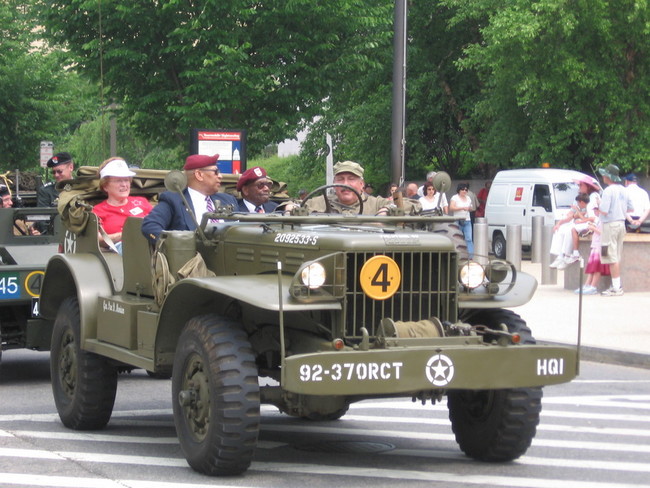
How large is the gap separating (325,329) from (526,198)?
25.1 meters

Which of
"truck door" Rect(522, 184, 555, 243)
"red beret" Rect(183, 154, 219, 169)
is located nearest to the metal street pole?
"truck door" Rect(522, 184, 555, 243)

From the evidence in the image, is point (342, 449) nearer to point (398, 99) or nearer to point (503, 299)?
point (503, 299)

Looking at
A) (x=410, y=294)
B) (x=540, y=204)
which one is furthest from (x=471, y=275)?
(x=540, y=204)

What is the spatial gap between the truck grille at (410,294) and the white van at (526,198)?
23109mm

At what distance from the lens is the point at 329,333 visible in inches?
283

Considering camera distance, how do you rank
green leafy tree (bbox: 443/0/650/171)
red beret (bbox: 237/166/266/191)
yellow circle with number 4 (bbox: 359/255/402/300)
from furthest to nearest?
green leafy tree (bbox: 443/0/650/171), red beret (bbox: 237/166/266/191), yellow circle with number 4 (bbox: 359/255/402/300)

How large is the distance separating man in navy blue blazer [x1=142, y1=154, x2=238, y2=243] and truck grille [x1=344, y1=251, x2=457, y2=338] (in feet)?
4.99

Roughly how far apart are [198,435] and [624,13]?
26.8 metres

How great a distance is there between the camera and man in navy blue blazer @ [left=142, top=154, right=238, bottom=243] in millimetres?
8391

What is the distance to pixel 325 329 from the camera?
713cm

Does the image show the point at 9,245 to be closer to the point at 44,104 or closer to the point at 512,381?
the point at 512,381

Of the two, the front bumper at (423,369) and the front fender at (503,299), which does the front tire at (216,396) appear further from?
the front fender at (503,299)

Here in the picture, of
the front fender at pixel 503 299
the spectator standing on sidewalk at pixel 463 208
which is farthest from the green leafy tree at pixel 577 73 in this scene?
the front fender at pixel 503 299

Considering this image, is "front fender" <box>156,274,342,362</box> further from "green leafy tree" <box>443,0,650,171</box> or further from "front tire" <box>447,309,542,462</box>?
"green leafy tree" <box>443,0,650,171</box>
